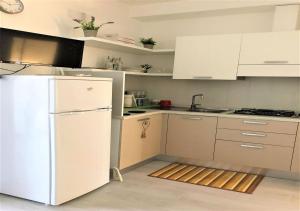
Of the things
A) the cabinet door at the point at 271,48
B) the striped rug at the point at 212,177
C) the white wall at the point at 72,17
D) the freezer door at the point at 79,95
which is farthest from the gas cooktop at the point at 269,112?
the white wall at the point at 72,17

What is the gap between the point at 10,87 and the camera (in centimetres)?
243

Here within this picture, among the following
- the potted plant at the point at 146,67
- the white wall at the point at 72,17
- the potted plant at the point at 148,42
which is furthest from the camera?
the potted plant at the point at 146,67

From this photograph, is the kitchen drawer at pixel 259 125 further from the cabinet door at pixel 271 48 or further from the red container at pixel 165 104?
the red container at pixel 165 104

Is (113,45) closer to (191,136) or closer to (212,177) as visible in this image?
(191,136)

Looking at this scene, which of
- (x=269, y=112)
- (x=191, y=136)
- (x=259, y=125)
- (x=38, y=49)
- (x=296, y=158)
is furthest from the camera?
(x=191, y=136)

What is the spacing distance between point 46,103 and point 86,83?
0.39 meters

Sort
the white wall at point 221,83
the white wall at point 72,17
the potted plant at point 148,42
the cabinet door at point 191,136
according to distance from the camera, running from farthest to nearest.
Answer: the potted plant at point 148,42 < the white wall at point 221,83 < the cabinet door at point 191,136 < the white wall at point 72,17

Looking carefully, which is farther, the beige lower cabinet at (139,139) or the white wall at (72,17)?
the beige lower cabinet at (139,139)

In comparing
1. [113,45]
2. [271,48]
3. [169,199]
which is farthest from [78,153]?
[271,48]

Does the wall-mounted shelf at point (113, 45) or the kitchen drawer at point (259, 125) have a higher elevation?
the wall-mounted shelf at point (113, 45)

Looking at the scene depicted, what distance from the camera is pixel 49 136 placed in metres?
2.28

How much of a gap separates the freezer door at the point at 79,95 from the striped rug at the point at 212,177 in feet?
3.81

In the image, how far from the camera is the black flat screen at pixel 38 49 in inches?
98.3

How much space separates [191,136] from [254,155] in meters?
0.77
